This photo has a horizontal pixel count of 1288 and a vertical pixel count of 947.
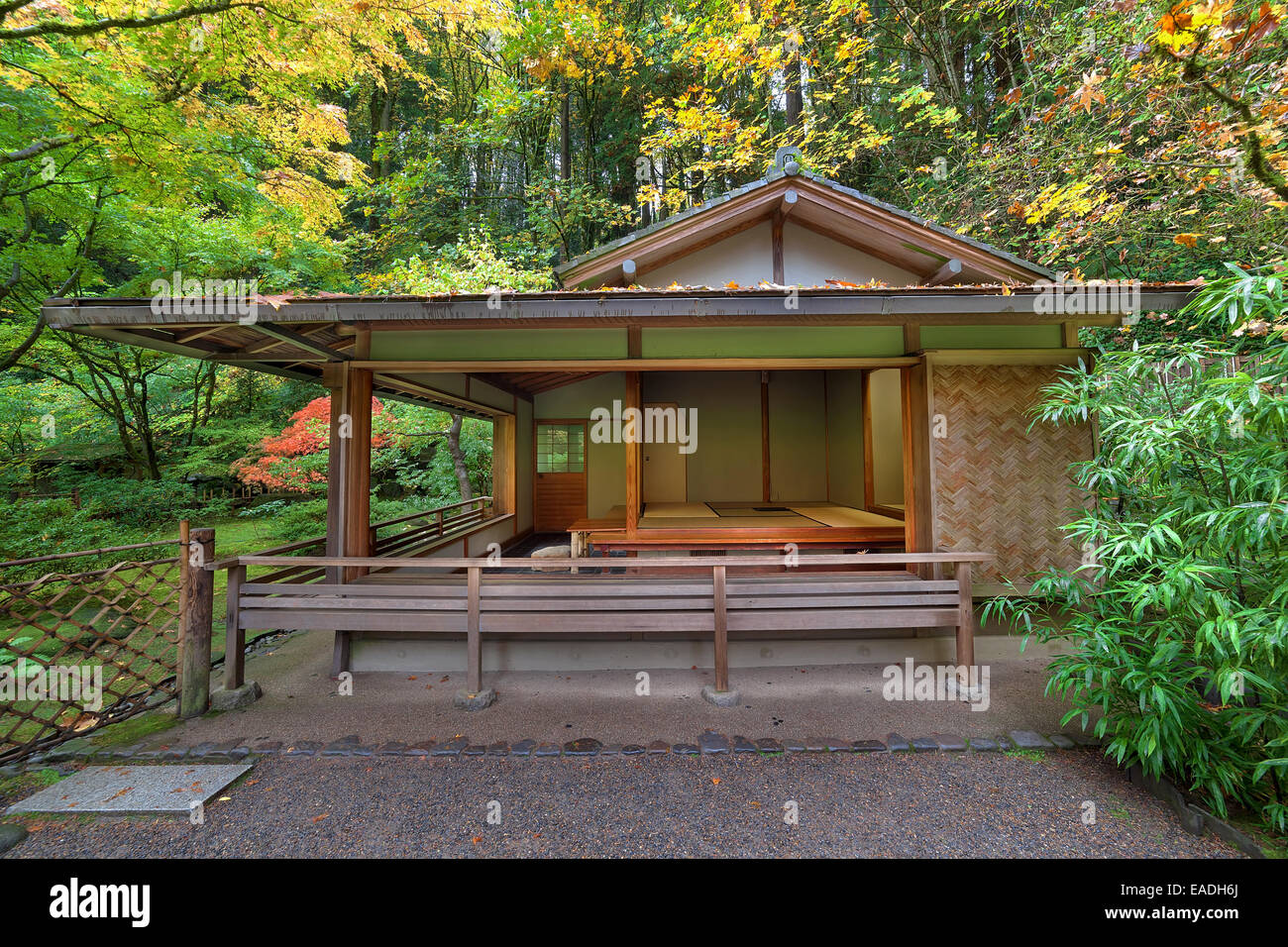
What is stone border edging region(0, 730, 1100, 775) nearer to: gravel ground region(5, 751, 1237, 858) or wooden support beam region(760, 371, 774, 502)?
gravel ground region(5, 751, 1237, 858)

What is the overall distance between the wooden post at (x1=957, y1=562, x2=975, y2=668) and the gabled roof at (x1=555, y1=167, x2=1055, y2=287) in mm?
3308

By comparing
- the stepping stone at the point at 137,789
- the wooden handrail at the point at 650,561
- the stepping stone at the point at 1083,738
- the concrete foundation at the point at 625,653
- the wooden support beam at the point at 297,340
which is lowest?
the stepping stone at the point at 1083,738

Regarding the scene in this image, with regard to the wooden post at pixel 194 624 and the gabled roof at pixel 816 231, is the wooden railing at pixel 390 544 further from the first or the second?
the gabled roof at pixel 816 231

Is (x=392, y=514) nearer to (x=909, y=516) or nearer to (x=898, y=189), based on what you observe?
(x=909, y=516)

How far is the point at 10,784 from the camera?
2.80m

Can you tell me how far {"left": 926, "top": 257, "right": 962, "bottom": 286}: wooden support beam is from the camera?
530cm

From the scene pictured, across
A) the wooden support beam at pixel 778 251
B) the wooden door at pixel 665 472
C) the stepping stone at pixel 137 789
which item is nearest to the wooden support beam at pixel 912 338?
the wooden support beam at pixel 778 251

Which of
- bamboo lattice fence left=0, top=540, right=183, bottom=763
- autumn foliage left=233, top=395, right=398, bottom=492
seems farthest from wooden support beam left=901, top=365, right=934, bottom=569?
autumn foliage left=233, top=395, right=398, bottom=492

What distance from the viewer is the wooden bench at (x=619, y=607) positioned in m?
3.79

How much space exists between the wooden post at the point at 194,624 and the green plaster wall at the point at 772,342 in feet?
11.9

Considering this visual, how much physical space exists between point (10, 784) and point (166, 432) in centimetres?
1214

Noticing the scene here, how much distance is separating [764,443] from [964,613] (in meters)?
4.63
